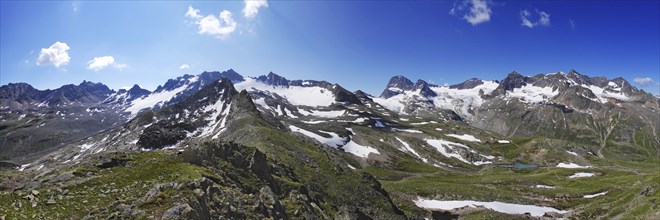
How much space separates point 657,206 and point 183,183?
247ft

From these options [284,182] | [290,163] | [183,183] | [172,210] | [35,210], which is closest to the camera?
[35,210]

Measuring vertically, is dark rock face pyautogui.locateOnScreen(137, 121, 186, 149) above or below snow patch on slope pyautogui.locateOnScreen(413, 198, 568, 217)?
above

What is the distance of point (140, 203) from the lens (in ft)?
93.7

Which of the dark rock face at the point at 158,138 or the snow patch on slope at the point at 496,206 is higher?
the dark rock face at the point at 158,138

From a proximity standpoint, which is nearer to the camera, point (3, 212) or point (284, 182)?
point (3, 212)

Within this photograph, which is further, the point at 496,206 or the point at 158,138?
the point at 158,138

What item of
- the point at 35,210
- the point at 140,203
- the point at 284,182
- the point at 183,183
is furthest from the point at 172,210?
the point at 284,182

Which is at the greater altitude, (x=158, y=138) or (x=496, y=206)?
(x=158, y=138)

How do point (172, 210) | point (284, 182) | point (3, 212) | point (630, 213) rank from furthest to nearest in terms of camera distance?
1. point (630, 213)
2. point (284, 182)
3. point (172, 210)
4. point (3, 212)

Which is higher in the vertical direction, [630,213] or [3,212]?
[3,212]

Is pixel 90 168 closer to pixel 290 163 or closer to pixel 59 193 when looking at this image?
pixel 59 193

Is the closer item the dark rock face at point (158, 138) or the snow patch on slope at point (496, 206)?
the snow patch on slope at point (496, 206)

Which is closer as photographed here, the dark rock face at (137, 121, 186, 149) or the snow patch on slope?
the snow patch on slope

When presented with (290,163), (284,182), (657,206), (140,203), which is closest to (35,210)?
(140,203)
